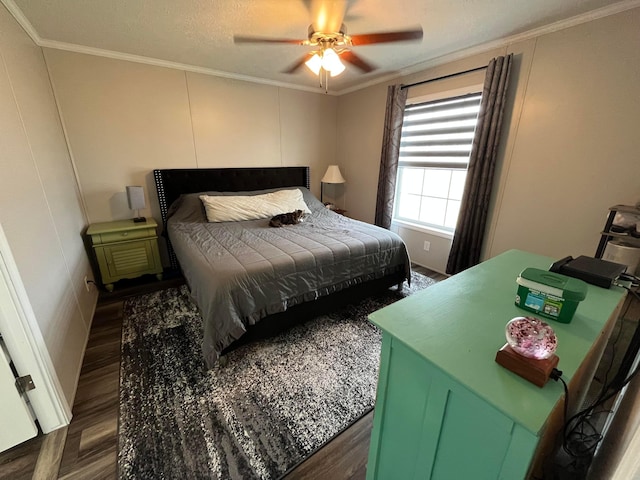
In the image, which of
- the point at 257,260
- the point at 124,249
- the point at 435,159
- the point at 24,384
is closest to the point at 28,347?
the point at 24,384

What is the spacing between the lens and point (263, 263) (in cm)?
184

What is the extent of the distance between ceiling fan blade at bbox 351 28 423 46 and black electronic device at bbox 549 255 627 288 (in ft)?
5.02

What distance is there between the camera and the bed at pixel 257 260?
168 cm

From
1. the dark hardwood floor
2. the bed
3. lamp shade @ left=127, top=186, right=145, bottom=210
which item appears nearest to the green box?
the dark hardwood floor

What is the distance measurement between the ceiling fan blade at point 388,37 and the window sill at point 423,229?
6.68 feet

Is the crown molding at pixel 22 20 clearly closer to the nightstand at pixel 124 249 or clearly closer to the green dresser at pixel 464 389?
the nightstand at pixel 124 249

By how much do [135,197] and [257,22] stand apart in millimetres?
2046

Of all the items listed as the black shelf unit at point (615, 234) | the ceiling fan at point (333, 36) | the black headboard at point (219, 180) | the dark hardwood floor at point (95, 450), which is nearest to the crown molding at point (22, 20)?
the black headboard at point (219, 180)

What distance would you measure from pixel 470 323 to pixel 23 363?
1965mm

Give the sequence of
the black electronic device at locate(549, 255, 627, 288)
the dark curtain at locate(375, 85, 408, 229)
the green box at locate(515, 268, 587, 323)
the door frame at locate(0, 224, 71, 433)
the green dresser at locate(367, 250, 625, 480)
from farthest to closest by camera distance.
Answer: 1. the dark curtain at locate(375, 85, 408, 229)
2. the door frame at locate(0, 224, 71, 433)
3. the black electronic device at locate(549, 255, 627, 288)
4. the green box at locate(515, 268, 587, 323)
5. the green dresser at locate(367, 250, 625, 480)

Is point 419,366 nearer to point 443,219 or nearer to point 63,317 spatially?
point 63,317

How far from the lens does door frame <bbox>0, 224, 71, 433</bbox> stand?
1.16 metres

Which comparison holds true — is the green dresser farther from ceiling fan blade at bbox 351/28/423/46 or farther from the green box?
ceiling fan blade at bbox 351/28/423/46

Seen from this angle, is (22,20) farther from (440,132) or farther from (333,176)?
(440,132)
